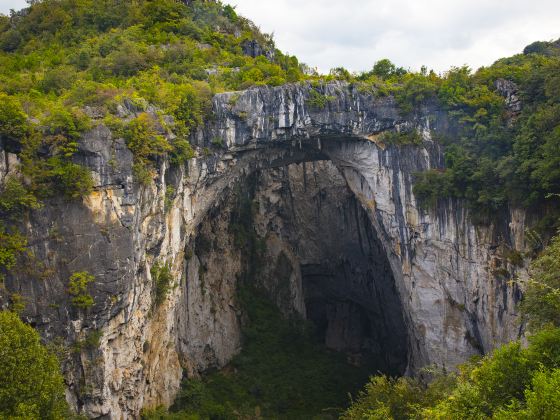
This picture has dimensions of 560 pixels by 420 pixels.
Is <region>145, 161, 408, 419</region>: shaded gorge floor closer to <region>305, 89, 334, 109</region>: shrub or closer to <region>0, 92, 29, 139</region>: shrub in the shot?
<region>305, 89, 334, 109</region>: shrub

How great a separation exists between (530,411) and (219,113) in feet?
41.5

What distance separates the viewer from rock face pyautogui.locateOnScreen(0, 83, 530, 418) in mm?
12867

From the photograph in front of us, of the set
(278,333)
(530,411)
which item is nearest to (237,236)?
(278,333)

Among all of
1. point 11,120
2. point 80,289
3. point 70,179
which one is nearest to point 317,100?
point 70,179

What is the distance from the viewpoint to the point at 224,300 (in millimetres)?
23281

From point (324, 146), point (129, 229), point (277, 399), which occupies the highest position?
point (324, 146)

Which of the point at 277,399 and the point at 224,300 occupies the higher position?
the point at 224,300

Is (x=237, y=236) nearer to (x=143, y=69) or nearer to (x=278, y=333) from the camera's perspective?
(x=278, y=333)

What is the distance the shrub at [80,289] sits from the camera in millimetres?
12508

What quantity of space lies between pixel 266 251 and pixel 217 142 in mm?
9602

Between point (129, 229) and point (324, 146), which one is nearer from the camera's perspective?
point (129, 229)

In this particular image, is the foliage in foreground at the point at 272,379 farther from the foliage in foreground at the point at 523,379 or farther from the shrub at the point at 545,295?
the shrub at the point at 545,295

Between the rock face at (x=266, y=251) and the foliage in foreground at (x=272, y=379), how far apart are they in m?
0.81

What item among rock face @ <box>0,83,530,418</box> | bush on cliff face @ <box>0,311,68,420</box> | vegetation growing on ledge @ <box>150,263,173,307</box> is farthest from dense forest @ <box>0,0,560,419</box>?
vegetation growing on ledge @ <box>150,263,173,307</box>
